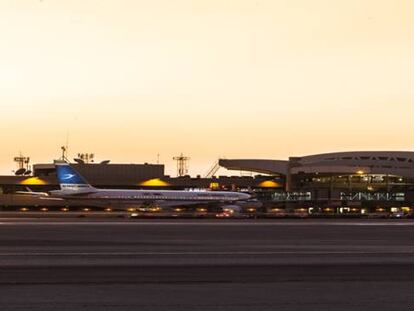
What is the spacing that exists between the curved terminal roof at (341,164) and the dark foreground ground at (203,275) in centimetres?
11364

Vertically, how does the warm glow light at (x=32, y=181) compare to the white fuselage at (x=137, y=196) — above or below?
above

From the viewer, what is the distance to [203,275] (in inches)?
816

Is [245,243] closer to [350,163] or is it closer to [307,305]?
[307,305]

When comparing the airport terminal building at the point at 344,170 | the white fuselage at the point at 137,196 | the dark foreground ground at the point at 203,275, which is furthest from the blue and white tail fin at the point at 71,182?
the dark foreground ground at the point at 203,275

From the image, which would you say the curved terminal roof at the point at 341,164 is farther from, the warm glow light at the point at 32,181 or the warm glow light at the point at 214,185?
the warm glow light at the point at 32,181

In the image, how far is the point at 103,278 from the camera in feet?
65.0

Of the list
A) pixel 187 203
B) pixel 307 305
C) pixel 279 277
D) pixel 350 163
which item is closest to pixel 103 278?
pixel 279 277

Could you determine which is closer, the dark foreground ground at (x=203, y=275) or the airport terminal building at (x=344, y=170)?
the dark foreground ground at (x=203, y=275)

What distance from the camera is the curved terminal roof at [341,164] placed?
14975 centimetres

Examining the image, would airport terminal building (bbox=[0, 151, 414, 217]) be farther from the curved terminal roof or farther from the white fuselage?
the white fuselage

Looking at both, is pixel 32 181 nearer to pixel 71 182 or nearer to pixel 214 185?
pixel 71 182

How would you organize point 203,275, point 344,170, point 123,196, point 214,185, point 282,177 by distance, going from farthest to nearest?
1. point 282,177
2. point 344,170
3. point 214,185
4. point 123,196
5. point 203,275

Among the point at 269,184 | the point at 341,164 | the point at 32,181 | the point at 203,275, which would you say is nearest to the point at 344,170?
the point at 341,164

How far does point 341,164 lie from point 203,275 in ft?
461
